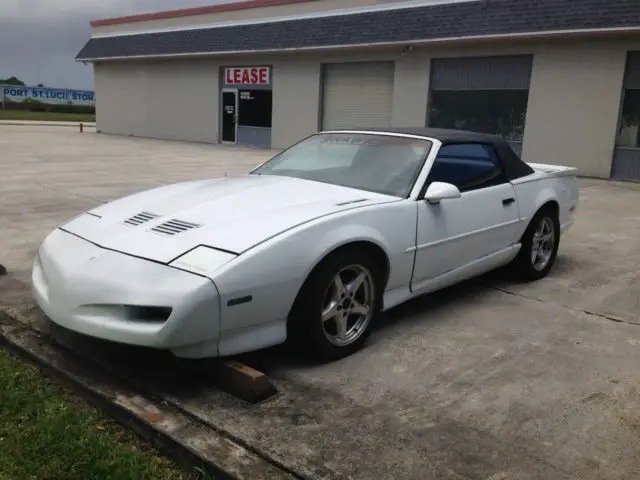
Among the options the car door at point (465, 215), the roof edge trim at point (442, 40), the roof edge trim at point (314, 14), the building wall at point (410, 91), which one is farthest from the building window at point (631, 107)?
the car door at point (465, 215)

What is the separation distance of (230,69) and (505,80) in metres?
11.7

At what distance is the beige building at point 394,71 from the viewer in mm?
14742

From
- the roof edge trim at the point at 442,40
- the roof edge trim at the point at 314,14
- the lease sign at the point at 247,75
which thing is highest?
the roof edge trim at the point at 314,14

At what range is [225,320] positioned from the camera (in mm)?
3055

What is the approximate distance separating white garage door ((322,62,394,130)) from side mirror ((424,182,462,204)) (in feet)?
49.6

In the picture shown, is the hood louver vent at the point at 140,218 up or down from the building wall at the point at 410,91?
down

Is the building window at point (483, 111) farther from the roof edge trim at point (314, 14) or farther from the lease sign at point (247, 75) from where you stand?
the lease sign at point (247, 75)

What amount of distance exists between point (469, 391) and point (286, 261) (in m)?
1.21

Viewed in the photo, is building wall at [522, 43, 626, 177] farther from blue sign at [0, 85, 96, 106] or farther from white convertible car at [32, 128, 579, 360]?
blue sign at [0, 85, 96, 106]

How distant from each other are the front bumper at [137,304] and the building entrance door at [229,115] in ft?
71.9

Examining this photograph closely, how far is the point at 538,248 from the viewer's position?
5.58 meters

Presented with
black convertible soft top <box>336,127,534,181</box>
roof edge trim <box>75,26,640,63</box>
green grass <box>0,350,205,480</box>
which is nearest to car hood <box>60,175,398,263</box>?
green grass <box>0,350,205,480</box>

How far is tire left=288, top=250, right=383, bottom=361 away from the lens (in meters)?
3.40

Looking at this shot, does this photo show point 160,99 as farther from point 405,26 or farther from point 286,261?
point 286,261
